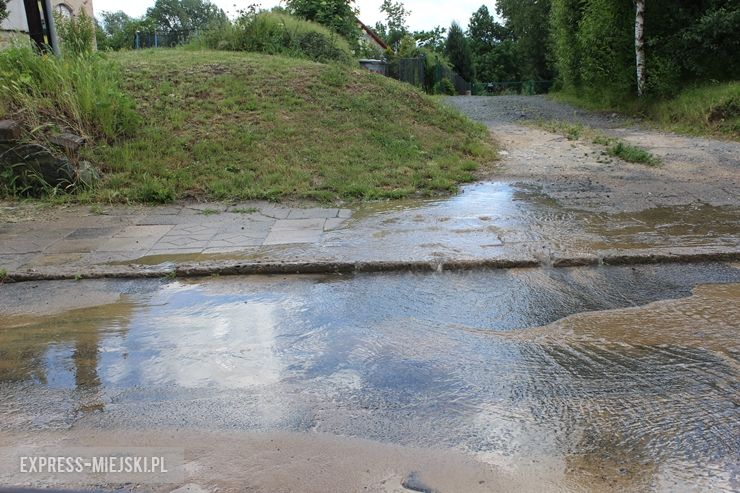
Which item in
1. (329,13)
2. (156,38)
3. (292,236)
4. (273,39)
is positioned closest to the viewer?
(292,236)

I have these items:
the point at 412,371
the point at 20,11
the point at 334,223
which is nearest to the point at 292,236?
the point at 334,223

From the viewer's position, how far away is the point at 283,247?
569 centimetres

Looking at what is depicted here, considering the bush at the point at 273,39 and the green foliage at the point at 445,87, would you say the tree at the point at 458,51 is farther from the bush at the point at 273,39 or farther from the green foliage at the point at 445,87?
the bush at the point at 273,39

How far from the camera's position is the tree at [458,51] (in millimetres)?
39562

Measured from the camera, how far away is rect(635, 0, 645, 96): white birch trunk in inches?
599

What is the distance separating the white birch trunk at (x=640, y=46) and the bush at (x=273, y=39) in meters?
7.44

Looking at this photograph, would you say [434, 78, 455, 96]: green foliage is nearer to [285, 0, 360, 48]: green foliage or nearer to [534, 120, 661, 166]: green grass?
[285, 0, 360, 48]: green foliage

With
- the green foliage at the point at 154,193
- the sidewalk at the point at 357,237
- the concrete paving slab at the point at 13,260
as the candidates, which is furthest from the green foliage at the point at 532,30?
the concrete paving slab at the point at 13,260

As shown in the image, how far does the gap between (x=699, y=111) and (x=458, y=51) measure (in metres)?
28.7

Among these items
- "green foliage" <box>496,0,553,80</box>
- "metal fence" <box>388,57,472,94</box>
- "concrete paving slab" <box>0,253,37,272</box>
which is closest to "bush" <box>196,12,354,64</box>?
"metal fence" <box>388,57,472,94</box>

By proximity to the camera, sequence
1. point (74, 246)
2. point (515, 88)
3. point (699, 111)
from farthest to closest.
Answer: point (515, 88) → point (699, 111) → point (74, 246)

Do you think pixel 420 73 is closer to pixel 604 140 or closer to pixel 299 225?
pixel 604 140

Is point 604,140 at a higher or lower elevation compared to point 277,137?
lower

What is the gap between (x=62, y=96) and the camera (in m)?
8.57
